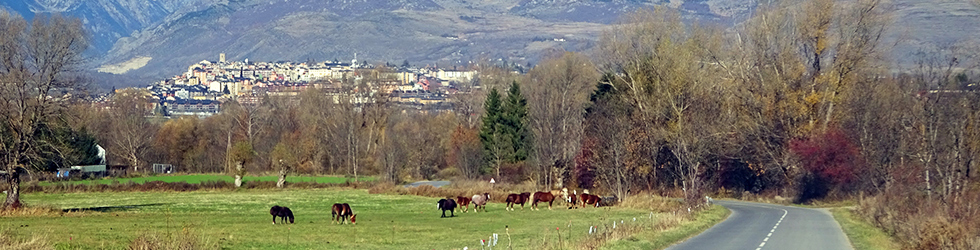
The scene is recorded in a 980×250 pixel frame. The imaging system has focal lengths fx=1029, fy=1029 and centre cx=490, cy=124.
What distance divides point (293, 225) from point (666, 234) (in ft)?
48.9

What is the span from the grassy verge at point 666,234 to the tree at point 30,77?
94.1 ft

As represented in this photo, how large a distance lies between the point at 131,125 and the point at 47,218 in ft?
263

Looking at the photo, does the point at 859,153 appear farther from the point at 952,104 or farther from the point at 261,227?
the point at 261,227

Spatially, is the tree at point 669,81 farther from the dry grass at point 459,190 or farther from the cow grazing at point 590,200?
the cow grazing at point 590,200

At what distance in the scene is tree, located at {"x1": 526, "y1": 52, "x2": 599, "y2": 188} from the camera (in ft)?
268

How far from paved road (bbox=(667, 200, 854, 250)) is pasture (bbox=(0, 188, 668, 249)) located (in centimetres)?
347

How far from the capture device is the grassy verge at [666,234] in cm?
2912

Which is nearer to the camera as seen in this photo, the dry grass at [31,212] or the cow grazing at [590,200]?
the dry grass at [31,212]

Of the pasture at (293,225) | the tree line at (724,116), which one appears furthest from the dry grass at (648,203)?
the tree line at (724,116)

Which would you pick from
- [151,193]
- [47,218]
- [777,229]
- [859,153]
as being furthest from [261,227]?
[859,153]

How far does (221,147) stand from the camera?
400ft

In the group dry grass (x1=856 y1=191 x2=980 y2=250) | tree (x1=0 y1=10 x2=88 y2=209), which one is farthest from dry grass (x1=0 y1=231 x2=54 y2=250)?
tree (x1=0 y1=10 x2=88 y2=209)

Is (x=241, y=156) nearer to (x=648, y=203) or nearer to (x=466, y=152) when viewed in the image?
(x=466, y=152)

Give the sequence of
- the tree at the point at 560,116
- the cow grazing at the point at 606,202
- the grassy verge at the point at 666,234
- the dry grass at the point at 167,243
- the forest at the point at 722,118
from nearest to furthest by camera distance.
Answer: the dry grass at the point at 167,243, the grassy verge at the point at 666,234, the cow grazing at the point at 606,202, the forest at the point at 722,118, the tree at the point at 560,116
